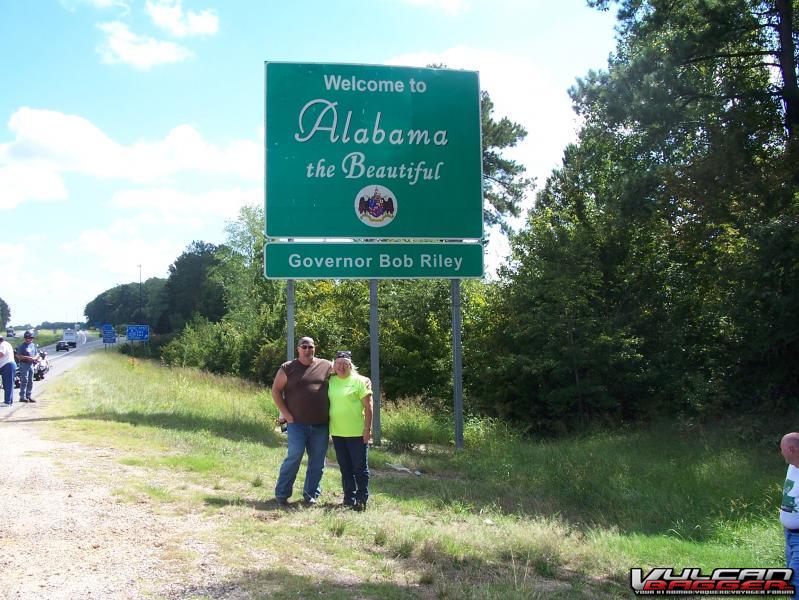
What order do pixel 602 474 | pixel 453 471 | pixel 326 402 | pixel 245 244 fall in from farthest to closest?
pixel 245 244 < pixel 453 471 < pixel 602 474 < pixel 326 402

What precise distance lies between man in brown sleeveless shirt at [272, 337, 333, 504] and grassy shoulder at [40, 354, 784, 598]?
309 mm

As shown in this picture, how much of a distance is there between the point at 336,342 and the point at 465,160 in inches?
394

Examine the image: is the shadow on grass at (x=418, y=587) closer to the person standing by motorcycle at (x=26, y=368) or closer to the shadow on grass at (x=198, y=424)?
the shadow on grass at (x=198, y=424)

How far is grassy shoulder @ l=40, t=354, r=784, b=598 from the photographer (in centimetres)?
532

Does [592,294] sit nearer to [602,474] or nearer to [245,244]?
[602,474]

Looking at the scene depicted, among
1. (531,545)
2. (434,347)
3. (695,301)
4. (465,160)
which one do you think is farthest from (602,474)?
(434,347)

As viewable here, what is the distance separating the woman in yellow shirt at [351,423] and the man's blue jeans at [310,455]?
18 centimetres

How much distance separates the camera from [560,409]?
15789 mm

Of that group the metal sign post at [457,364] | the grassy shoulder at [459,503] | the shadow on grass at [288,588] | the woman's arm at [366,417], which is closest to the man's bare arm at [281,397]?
the woman's arm at [366,417]

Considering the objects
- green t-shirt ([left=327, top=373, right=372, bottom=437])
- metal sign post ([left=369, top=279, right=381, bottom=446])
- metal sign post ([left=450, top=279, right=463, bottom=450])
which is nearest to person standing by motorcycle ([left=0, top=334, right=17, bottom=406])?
metal sign post ([left=369, top=279, right=381, bottom=446])

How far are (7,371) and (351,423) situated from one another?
1097 centimetres

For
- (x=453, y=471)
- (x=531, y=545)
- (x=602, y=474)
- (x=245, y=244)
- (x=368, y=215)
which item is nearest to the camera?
(x=531, y=545)

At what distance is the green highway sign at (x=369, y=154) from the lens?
42.8 feet

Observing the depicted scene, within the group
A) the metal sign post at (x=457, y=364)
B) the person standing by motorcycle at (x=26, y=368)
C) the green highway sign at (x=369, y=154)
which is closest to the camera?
the green highway sign at (x=369, y=154)
